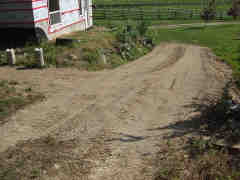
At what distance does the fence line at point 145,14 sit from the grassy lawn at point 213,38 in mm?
8427

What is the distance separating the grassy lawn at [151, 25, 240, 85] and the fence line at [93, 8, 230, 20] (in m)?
8.43

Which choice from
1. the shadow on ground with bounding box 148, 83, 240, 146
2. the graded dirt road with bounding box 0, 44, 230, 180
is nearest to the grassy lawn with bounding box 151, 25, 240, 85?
the graded dirt road with bounding box 0, 44, 230, 180

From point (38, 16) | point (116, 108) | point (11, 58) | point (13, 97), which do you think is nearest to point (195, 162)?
point (116, 108)

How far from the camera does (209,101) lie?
941 centimetres

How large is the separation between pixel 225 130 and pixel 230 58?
36.7 feet

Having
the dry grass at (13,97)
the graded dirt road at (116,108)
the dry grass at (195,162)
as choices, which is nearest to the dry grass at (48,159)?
the graded dirt road at (116,108)

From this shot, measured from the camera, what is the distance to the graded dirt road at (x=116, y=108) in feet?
20.6

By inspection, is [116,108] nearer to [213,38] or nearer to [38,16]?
[38,16]

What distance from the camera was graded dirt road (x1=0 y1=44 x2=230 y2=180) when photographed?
20.6 feet

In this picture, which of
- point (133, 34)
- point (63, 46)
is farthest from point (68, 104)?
point (133, 34)

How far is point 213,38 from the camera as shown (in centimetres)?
2486

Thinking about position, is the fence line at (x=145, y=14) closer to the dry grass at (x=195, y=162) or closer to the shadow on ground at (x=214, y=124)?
the shadow on ground at (x=214, y=124)

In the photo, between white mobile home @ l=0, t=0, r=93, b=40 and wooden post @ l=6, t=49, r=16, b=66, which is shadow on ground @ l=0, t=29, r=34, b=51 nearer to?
white mobile home @ l=0, t=0, r=93, b=40

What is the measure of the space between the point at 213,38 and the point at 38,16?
16148 mm
